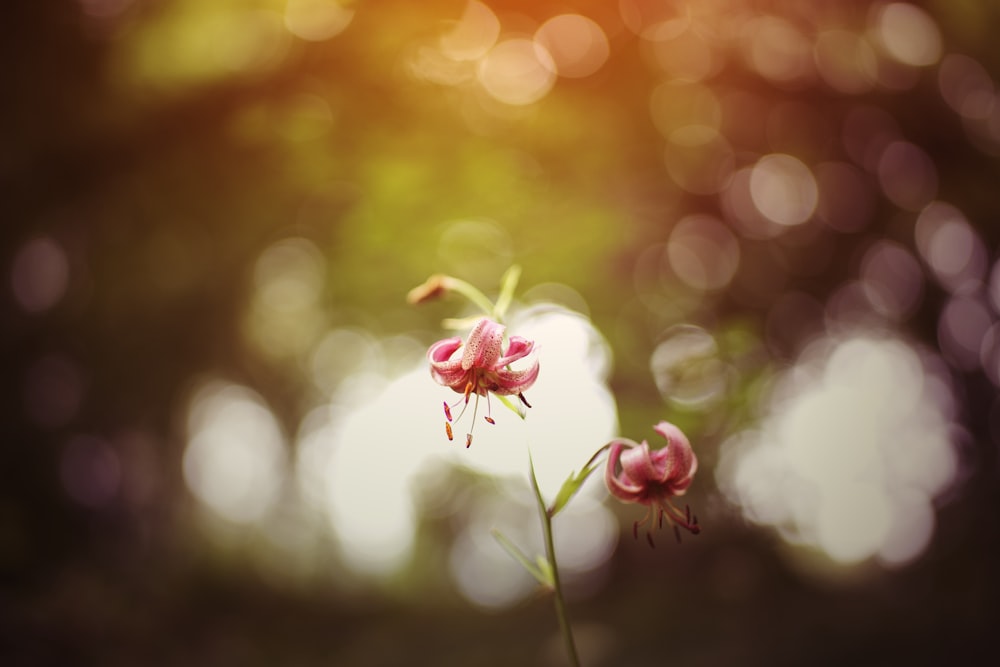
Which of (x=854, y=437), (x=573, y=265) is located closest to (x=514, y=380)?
(x=573, y=265)

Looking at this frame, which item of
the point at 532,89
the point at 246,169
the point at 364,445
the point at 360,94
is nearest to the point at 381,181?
the point at 360,94

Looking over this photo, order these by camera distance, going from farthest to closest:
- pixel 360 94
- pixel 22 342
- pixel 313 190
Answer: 1. pixel 313 190
2. pixel 22 342
3. pixel 360 94

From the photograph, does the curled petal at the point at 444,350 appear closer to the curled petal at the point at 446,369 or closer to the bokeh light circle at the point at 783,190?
the curled petal at the point at 446,369

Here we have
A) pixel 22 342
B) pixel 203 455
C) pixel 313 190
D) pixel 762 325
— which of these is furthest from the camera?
pixel 203 455

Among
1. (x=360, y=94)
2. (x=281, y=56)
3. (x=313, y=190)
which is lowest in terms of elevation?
(x=313, y=190)

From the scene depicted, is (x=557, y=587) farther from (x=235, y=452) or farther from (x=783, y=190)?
(x=235, y=452)

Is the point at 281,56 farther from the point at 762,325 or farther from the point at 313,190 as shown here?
the point at 762,325
